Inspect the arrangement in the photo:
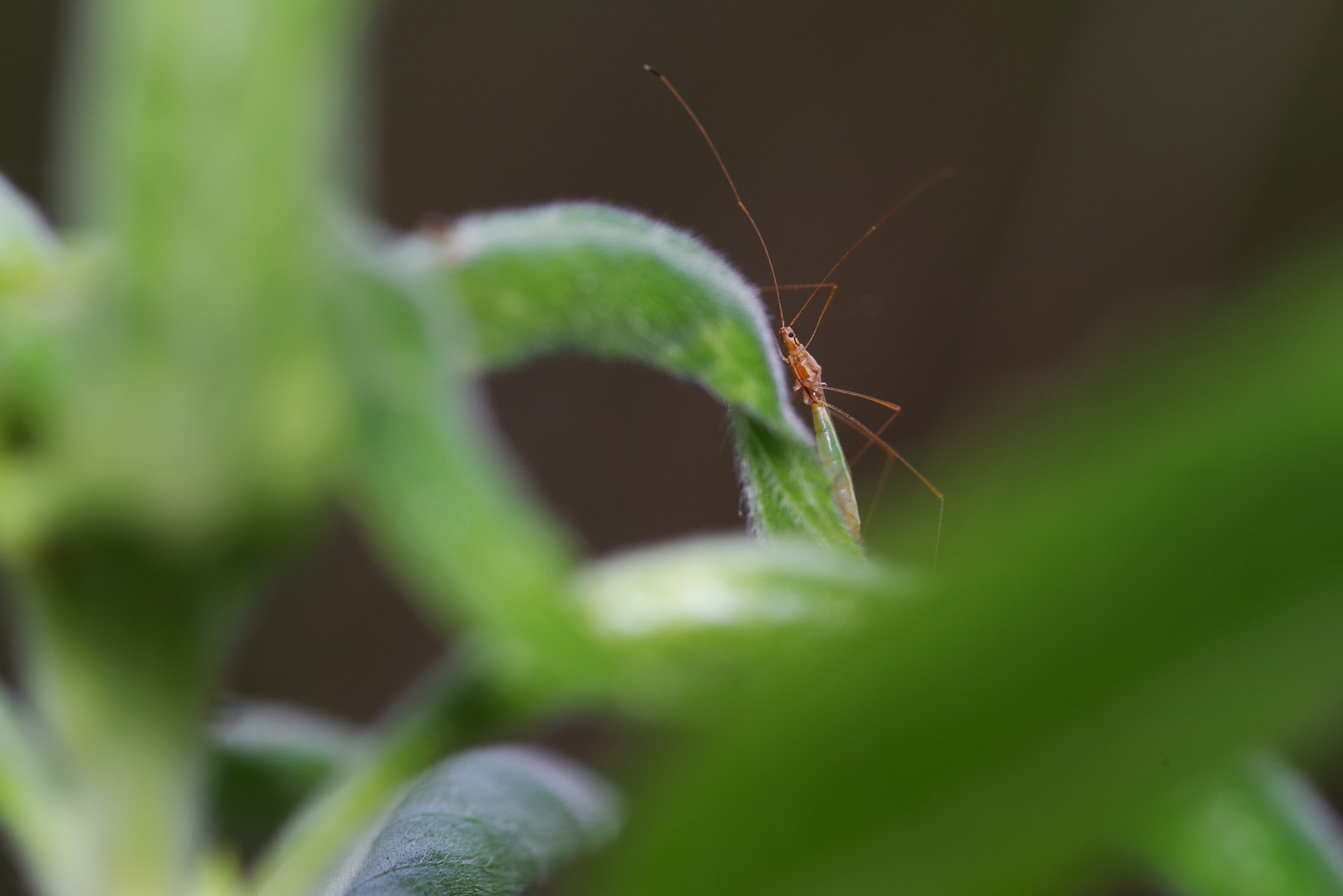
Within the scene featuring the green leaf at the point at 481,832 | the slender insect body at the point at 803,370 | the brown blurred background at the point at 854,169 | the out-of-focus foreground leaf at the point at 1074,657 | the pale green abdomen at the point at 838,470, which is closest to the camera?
the out-of-focus foreground leaf at the point at 1074,657

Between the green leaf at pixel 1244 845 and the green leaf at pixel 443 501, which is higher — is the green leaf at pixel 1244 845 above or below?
below

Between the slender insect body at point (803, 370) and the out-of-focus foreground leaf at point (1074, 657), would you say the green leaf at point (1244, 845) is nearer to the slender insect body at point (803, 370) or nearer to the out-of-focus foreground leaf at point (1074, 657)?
the out-of-focus foreground leaf at point (1074, 657)

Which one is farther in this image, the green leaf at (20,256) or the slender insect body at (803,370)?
the slender insect body at (803,370)

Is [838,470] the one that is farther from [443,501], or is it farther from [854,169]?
[854,169]

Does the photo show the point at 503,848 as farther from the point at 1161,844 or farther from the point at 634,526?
the point at 634,526

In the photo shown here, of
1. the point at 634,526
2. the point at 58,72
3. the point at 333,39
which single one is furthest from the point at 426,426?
the point at 634,526

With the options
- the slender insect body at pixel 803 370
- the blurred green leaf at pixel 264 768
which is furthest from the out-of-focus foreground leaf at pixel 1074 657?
the slender insect body at pixel 803 370

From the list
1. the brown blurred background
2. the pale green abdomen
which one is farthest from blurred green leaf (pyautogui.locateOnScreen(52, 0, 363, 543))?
the brown blurred background

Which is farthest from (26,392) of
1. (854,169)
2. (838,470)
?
(854,169)
